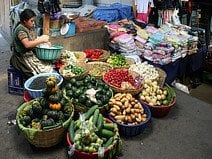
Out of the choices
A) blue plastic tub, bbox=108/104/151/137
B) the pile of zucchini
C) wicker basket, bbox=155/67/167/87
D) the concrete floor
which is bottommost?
the concrete floor

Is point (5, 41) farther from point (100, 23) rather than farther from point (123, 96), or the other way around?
point (123, 96)

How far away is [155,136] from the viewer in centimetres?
279

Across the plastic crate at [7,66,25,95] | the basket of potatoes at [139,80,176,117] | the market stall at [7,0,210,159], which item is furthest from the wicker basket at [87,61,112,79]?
the plastic crate at [7,66,25,95]

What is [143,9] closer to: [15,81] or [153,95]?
[153,95]

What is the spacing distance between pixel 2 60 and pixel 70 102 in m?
2.93

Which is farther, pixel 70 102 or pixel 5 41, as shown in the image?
pixel 5 41

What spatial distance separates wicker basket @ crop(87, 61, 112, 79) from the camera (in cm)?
344

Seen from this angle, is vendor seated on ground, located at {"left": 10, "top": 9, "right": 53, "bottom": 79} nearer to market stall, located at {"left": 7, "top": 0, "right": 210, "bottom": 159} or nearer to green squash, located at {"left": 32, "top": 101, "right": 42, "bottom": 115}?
market stall, located at {"left": 7, "top": 0, "right": 210, "bottom": 159}

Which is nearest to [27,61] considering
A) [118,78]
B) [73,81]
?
[73,81]

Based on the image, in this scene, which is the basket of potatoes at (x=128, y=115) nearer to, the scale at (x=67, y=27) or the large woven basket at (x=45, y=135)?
the large woven basket at (x=45, y=135)

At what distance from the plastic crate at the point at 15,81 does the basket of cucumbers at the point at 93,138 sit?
1347mm

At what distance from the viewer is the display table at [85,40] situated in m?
3.95

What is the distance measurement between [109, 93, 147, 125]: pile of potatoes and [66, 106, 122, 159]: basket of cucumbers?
9.4 inches

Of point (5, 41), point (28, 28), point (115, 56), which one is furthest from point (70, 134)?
point (5, 41)
